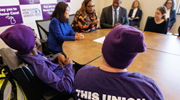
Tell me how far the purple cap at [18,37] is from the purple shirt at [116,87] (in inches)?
21.2

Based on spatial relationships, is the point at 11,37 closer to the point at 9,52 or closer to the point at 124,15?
the point at 9,52

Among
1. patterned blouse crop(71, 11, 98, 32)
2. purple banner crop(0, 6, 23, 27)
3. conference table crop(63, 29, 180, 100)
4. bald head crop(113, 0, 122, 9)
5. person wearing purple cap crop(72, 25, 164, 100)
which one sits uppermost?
bald head crop(113, 0, 122, 9)

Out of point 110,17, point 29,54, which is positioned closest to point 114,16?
point 110,17

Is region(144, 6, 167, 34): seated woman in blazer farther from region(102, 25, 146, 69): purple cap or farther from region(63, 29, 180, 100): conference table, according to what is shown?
region(102, 25, 146, 69): purple cap

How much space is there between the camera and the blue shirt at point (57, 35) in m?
1.70

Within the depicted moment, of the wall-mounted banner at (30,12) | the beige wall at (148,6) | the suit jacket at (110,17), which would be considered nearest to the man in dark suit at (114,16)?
the suit jacket at (110,17)

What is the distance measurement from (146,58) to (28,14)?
2.85m

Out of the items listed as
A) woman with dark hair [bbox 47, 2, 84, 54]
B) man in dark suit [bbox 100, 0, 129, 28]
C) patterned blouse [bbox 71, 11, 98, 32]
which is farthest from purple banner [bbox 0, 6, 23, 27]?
man in dark suit [bbox 100, 0, 129, 28]

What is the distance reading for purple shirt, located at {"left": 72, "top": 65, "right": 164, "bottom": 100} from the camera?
0.49 m

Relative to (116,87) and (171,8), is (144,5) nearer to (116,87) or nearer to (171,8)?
(171,8)

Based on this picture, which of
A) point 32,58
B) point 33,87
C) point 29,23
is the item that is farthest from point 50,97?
point 29,23

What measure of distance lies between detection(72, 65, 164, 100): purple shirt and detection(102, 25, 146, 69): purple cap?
7 centimetres

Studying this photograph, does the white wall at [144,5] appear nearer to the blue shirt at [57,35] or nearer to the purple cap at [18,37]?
the blue shirt at [57,35]

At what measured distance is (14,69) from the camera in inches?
25.6
